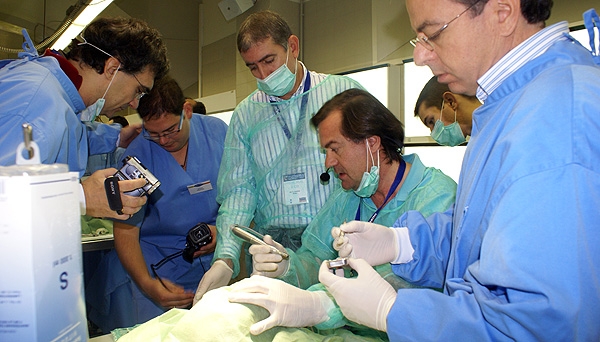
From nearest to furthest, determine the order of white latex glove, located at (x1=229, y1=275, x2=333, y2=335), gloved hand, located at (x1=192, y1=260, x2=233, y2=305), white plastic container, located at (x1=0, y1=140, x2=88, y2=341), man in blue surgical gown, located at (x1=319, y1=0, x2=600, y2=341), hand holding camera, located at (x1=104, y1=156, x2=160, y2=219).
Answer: white plastic container, located at (x1=0, y1=140, x2=88, y2=341) → man in blue surgical gown, located at (x1=319, y1=0, x2=600, y2=341) → white latex glove, located at (x1=229, y1=275, x2=333, y2=335) → hand holding camera, located at (x1=104, y1=156, x2=160, y2=219) → gloved hand, located at (x1=192, y1=260, x2=233, y2=305)

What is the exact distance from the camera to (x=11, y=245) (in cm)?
62

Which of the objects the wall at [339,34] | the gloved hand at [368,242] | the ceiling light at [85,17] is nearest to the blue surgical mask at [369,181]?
the gloved hand at [368,242]

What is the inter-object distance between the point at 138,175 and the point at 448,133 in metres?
1.73

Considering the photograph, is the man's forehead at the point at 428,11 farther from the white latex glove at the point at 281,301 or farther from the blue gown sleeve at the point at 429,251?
the white latex glove at the point at 281,301

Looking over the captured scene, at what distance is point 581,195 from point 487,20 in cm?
47

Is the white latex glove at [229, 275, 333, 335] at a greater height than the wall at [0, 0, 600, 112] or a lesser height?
lesser

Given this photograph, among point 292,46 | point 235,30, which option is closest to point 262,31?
point 292,46

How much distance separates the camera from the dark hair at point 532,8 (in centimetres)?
98

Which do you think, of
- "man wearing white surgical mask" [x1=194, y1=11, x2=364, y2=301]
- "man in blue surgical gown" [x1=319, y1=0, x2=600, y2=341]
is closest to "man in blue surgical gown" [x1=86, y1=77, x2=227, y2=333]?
"man wearing white surgical mask" [x1=194, y1=11, x2=364, y2=301]

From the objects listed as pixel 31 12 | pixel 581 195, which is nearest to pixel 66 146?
pixel 581 195

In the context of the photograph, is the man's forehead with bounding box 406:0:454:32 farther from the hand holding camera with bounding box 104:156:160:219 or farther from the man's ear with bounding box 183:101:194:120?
the man's ear with bounding box 183:101:194:120

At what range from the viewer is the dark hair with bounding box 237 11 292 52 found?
2193 millimetres

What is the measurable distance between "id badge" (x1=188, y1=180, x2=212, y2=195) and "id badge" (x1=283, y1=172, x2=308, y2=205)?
27.0 inches

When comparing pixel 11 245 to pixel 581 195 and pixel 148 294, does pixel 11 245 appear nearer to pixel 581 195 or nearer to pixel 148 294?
pixel 581 195
